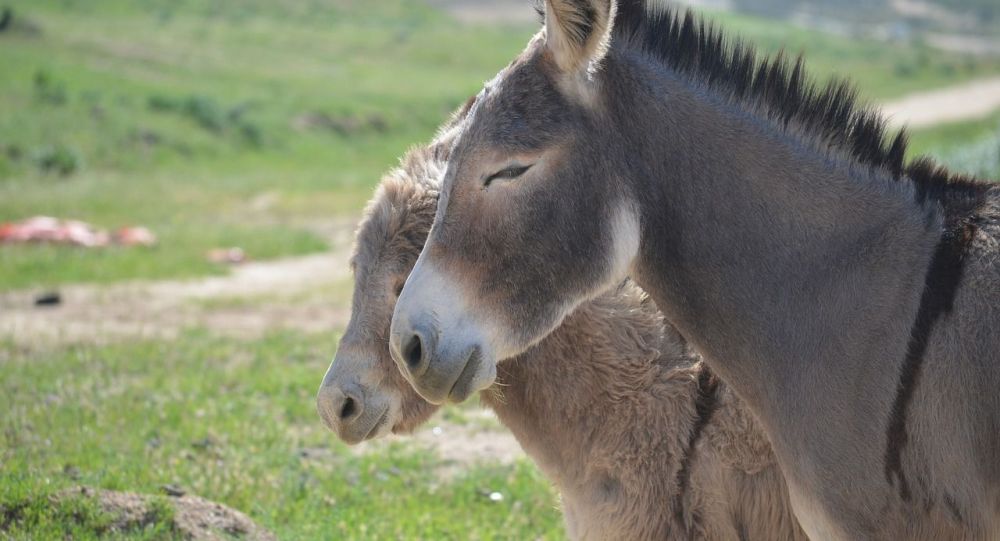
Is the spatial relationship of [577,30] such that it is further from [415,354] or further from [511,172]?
[415,354]

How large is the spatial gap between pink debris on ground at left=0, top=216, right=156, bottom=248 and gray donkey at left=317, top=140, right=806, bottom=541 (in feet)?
41.9

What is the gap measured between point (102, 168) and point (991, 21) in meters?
74.3

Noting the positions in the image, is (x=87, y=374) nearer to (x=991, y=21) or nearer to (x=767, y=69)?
(x=767, y=69)

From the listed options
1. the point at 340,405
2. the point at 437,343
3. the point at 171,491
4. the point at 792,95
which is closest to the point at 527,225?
the point at 437,343

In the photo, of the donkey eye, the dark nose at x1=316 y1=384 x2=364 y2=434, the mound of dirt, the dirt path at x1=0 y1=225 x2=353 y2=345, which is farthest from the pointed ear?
the dirt path at x1=0 y1=225 x2=353 y2=345

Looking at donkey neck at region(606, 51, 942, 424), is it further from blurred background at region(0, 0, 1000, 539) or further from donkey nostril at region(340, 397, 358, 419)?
donkey nostril at region(340, 397, 358, 419)

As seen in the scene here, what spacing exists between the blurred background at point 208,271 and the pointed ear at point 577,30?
2.49 feet

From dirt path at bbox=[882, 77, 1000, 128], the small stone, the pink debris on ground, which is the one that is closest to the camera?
the small stone

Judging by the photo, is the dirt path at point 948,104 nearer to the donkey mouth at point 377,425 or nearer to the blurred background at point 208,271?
the blurred background at point 208,271

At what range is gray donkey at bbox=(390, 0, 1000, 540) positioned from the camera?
130 inches

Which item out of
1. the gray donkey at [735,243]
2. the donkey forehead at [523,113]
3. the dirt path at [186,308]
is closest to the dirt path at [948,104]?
the dirt path at [186,308]

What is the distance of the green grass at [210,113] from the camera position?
19.0m

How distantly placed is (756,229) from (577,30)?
2.89 feet

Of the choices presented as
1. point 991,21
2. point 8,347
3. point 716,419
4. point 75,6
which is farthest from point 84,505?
point 991,21
